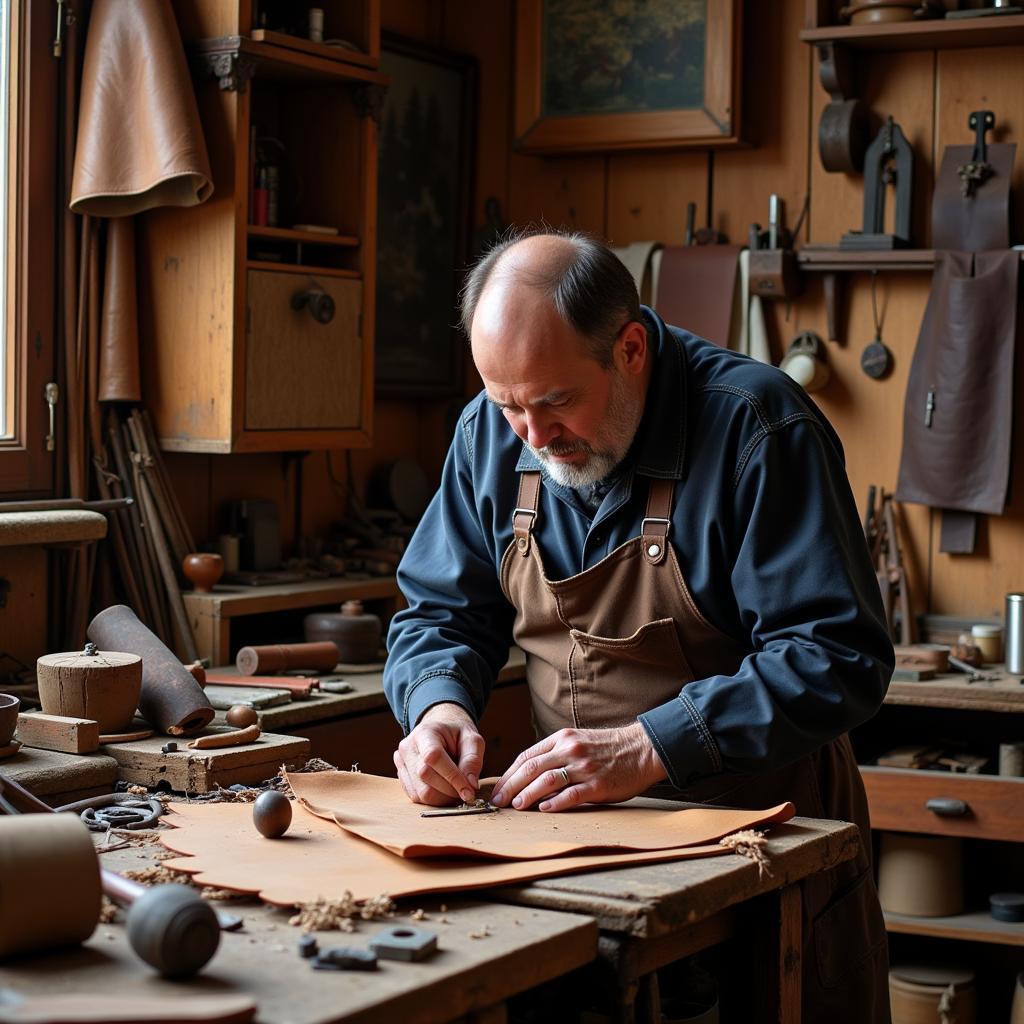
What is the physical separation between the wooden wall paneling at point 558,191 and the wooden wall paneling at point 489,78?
0.16 feet

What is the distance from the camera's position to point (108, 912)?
5.90 ft

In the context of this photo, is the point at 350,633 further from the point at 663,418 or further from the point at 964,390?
the point at 964,390

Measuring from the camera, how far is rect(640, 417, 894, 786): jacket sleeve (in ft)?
7.53

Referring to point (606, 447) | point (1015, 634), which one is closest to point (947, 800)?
point (1015, 634)

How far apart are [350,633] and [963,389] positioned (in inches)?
73.3

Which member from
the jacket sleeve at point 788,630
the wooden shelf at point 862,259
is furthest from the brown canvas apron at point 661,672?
the wooden shelf at point 862,259

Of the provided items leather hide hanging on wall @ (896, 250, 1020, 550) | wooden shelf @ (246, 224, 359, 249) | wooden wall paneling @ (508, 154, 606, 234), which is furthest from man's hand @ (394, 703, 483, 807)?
wooden wall paneling @ (508, 154, 606, 234)

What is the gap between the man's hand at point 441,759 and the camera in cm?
233

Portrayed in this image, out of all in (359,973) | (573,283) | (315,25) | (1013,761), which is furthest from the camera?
(315,25)

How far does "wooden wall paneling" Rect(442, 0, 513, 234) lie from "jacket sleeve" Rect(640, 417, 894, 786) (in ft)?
9.70

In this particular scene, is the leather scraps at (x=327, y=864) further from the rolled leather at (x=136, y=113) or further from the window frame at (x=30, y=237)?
the rolled leather at (x=136, y=113)

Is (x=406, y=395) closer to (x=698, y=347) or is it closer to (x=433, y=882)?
(x=698, y=347)

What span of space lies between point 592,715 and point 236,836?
72 centimetres

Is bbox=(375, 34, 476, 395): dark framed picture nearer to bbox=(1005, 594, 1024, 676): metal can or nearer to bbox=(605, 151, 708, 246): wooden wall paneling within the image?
bbox=(605, 151, 708, 246): wooden wall paneling
